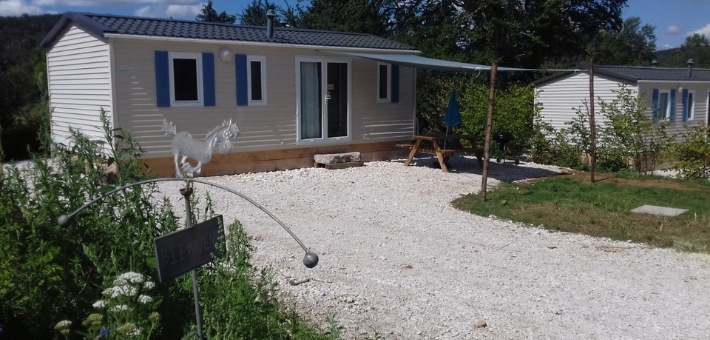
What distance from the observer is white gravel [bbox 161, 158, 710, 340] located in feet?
14.9

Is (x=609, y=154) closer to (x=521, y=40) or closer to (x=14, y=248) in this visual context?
(x=521, y=40)

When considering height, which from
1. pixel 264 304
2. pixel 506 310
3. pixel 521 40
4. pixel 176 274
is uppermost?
pixel 521 40

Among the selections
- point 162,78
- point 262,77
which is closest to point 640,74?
point 262,77

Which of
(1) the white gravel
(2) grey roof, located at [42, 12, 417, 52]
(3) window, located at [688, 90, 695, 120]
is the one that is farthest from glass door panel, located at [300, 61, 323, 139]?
(3) window, located at [688, 90, 695, 120]

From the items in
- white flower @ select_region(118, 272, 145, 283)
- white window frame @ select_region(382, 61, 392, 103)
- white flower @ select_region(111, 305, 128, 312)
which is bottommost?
white flower @ select_region(111, 305, 128, 312)

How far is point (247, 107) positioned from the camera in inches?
439

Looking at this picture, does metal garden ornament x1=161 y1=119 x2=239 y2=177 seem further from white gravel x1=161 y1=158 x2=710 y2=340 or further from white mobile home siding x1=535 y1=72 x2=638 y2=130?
white mobile home siding x1=535 y1=72 x2=638 y2=130

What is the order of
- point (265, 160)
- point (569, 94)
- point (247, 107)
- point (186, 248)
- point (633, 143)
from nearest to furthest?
1. point (186, 248)
2. point (247, 107)
3. point (265, 160)
4. point (633, 143)
5. point (569, 94)

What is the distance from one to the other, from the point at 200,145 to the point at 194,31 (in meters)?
7.16

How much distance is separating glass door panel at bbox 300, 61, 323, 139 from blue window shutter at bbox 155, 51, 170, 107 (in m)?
2.67

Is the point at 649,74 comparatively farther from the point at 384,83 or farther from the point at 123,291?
the point at 123,291

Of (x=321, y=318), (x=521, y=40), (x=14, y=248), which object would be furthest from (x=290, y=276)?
(x=521, y=40)

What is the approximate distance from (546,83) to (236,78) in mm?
13237

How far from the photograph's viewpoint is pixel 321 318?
455cm
